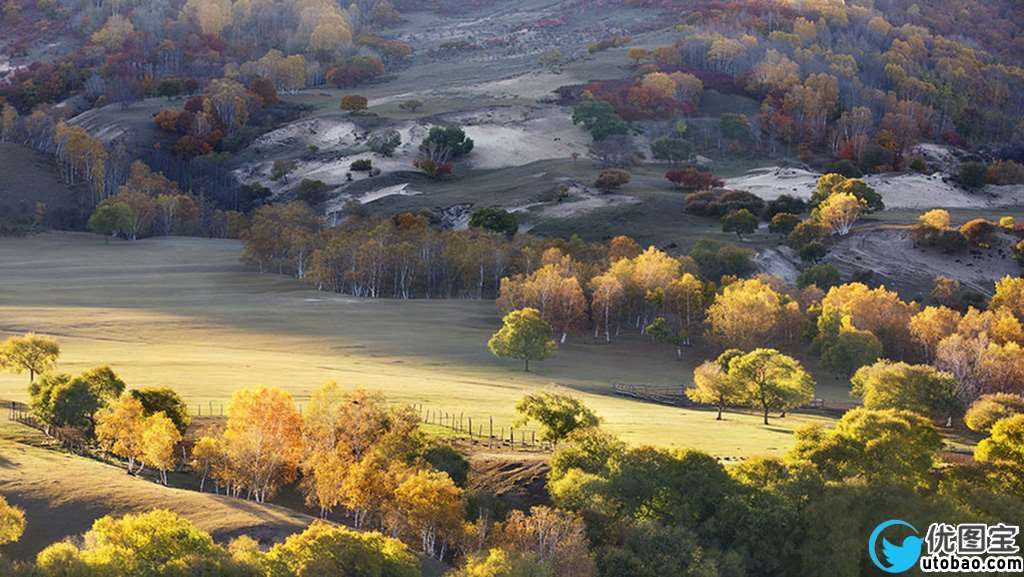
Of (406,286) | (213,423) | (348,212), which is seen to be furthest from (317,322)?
(348,212)

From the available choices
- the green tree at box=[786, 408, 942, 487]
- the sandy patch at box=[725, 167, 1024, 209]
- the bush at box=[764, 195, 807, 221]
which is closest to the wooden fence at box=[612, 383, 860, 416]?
the green tree at box=[786, 408, 942, 487]

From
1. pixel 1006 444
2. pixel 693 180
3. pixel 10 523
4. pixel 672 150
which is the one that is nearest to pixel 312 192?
pixel 693 180

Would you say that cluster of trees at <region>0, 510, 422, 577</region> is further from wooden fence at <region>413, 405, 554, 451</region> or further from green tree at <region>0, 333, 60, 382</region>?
green tree at <region>0, 333, 60, 382</region>

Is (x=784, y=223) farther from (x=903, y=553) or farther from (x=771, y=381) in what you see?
(x=903, y=553)

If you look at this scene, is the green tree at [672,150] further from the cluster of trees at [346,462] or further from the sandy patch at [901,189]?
the cluster of trees at [346,462]

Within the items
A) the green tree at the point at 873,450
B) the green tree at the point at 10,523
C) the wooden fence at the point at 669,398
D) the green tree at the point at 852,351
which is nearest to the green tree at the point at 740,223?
the green tree at the point at 852,351

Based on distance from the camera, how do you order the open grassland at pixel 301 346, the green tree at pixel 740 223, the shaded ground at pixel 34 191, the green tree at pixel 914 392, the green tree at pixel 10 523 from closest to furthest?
1. the green tree at pixel 10 523
2. the open grassland at pixel 301 346
3. the green tree at pixel 914 392
4. the green tree at pixel 740 223
5. the shaded ground at pixel 34 191
